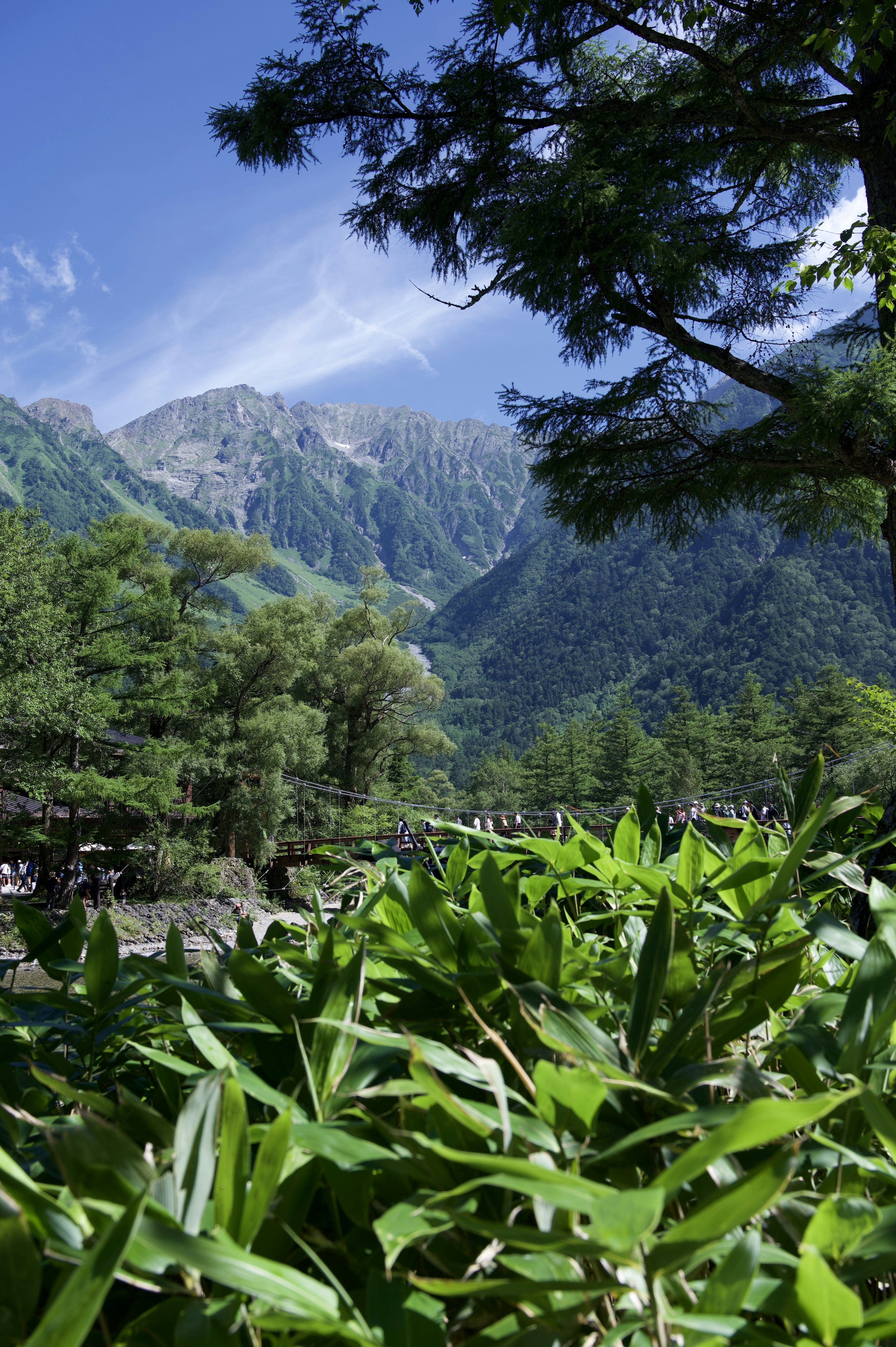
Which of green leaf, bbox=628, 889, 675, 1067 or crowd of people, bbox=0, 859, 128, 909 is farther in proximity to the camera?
crowd of people, bbox=0, 859, 128, 909

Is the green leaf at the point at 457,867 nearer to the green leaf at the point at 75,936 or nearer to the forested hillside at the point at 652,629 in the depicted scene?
the green leaf at the point at 75,936

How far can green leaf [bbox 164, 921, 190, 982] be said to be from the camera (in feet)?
1.97

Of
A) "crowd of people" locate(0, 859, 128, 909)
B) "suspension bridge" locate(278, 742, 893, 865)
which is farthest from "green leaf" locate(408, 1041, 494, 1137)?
"suspension bridge" locate(278, 742, 893, 865)

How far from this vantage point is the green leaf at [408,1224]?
0.27 metres

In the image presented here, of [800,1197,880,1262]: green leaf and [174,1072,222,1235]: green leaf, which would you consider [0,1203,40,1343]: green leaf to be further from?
[800,1197,880,1262]: green leaf

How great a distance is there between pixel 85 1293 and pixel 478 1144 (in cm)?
18

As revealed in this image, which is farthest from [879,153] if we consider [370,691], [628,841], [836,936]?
[370,691]

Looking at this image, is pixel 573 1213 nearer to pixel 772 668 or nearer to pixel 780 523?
pixel 780 523

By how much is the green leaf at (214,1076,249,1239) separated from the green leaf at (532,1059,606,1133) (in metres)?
0.12

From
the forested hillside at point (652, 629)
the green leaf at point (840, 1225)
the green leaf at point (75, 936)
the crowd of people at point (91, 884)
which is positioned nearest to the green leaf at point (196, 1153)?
the green leaf at point (840, 1225)

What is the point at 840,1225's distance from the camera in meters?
0.30

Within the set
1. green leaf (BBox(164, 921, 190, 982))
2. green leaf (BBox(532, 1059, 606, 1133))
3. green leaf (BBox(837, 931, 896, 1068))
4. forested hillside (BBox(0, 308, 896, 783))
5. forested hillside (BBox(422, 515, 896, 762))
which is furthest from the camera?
forested hillside (BBox(0, 308, 896, 783))

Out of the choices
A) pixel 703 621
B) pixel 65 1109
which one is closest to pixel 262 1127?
pixel 65 1109

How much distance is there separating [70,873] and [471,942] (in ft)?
58.1
